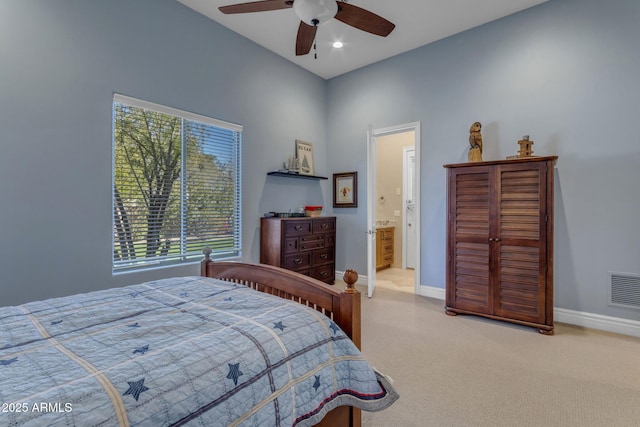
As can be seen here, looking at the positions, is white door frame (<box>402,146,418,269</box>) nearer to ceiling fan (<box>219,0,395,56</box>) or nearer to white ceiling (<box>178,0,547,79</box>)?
white ceiling (<box>178,0,547,79</box>)

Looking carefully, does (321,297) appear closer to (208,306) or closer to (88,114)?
(208,306)

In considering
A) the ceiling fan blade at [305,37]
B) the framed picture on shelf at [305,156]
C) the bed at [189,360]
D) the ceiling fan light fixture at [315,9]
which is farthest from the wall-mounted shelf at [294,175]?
the bed at [189,360]

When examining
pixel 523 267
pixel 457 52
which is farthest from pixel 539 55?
pixel 523 267

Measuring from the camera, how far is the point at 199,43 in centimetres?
347

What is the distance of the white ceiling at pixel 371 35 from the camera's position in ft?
11.0

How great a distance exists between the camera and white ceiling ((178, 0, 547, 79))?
334cm

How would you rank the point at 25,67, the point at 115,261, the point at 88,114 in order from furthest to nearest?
the point at 115,261 < the point at 88,114 < the point at 25,67

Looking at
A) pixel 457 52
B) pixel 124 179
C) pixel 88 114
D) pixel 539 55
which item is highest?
pixel 457 52

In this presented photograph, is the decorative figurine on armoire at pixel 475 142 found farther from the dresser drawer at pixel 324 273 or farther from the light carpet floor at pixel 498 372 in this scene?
the dresser drawer at pixel 324 273

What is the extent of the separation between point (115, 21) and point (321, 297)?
3095 mm

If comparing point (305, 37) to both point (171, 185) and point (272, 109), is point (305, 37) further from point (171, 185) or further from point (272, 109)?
point (171, 185)

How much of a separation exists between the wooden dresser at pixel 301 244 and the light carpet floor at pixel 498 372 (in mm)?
1202

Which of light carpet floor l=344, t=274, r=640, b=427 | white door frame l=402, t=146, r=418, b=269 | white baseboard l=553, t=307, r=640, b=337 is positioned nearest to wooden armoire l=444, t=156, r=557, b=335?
light carpet floor l=344, t=274, r=640, b=427

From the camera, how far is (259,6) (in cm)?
230
